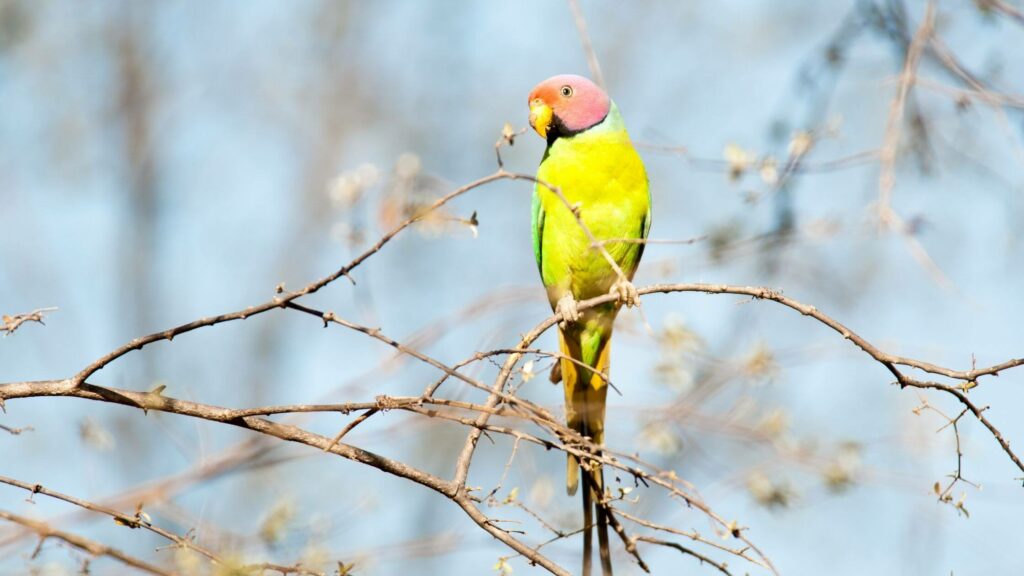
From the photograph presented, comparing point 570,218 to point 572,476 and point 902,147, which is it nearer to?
A: point 572,476

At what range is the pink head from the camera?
4.63 meters

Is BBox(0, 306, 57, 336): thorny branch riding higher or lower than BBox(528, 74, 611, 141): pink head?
lower

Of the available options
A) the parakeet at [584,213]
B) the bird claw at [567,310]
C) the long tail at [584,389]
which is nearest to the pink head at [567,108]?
the parakeet at [584,213]

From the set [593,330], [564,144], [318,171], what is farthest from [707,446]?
[318,171]

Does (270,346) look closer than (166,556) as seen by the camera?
No

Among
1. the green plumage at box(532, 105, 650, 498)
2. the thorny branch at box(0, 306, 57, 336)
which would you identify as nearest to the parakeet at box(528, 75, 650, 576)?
the green plumage at box(532, 105, 650, 498)

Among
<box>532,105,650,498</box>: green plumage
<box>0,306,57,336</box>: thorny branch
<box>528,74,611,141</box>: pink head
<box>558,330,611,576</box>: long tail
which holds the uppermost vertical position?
<box>528,74,611,141</box>: pink head

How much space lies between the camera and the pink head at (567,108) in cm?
463

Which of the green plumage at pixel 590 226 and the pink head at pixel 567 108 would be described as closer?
the green plumage at pixel 590 226

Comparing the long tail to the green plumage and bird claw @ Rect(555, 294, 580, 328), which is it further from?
bird claw @ Rect(555, 294, 580, 328)

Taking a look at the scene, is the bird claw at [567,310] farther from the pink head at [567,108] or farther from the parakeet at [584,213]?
the pink head at [567,108]

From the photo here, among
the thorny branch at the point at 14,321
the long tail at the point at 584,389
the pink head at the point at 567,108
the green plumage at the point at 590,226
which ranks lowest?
the thorny branch at the point at 14,321

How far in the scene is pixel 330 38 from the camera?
1094 cm

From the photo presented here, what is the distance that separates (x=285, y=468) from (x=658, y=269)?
1808 mm
